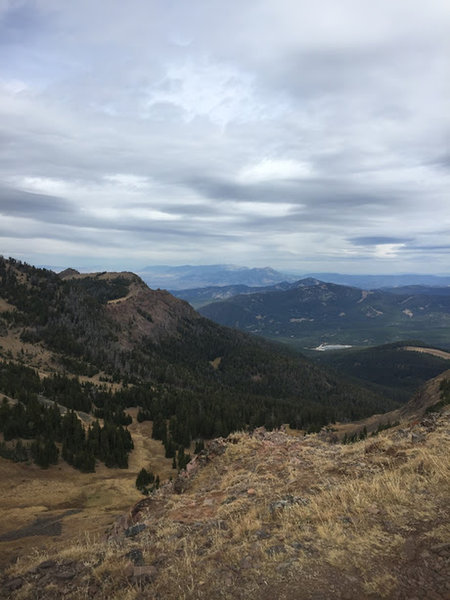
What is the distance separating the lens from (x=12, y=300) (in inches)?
4936

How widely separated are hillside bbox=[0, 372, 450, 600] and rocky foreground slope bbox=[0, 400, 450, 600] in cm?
3

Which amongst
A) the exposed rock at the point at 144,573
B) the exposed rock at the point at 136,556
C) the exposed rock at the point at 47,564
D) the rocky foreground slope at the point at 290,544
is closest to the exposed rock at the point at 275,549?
the rocky foreground slope at the point at 290,544

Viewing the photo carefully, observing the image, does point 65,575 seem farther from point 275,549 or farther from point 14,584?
point 275,549

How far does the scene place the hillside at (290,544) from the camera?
686 cm

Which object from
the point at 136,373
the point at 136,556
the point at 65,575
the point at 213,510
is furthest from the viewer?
the point at 136,373

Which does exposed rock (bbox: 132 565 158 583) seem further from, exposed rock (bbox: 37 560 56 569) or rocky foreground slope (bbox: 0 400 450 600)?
exposed rock (bbox: 37 560 56 569)

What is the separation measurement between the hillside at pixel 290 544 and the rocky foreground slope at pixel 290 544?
0.03 m

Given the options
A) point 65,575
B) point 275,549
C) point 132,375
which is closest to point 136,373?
point 132,375

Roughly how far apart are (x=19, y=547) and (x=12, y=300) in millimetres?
133737

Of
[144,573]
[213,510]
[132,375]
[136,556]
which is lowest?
[132,375]

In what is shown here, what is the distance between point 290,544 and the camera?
28.1ft

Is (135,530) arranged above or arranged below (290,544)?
below

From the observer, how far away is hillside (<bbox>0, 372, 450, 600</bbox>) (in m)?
6.86

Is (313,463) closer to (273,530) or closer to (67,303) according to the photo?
(273,530)
